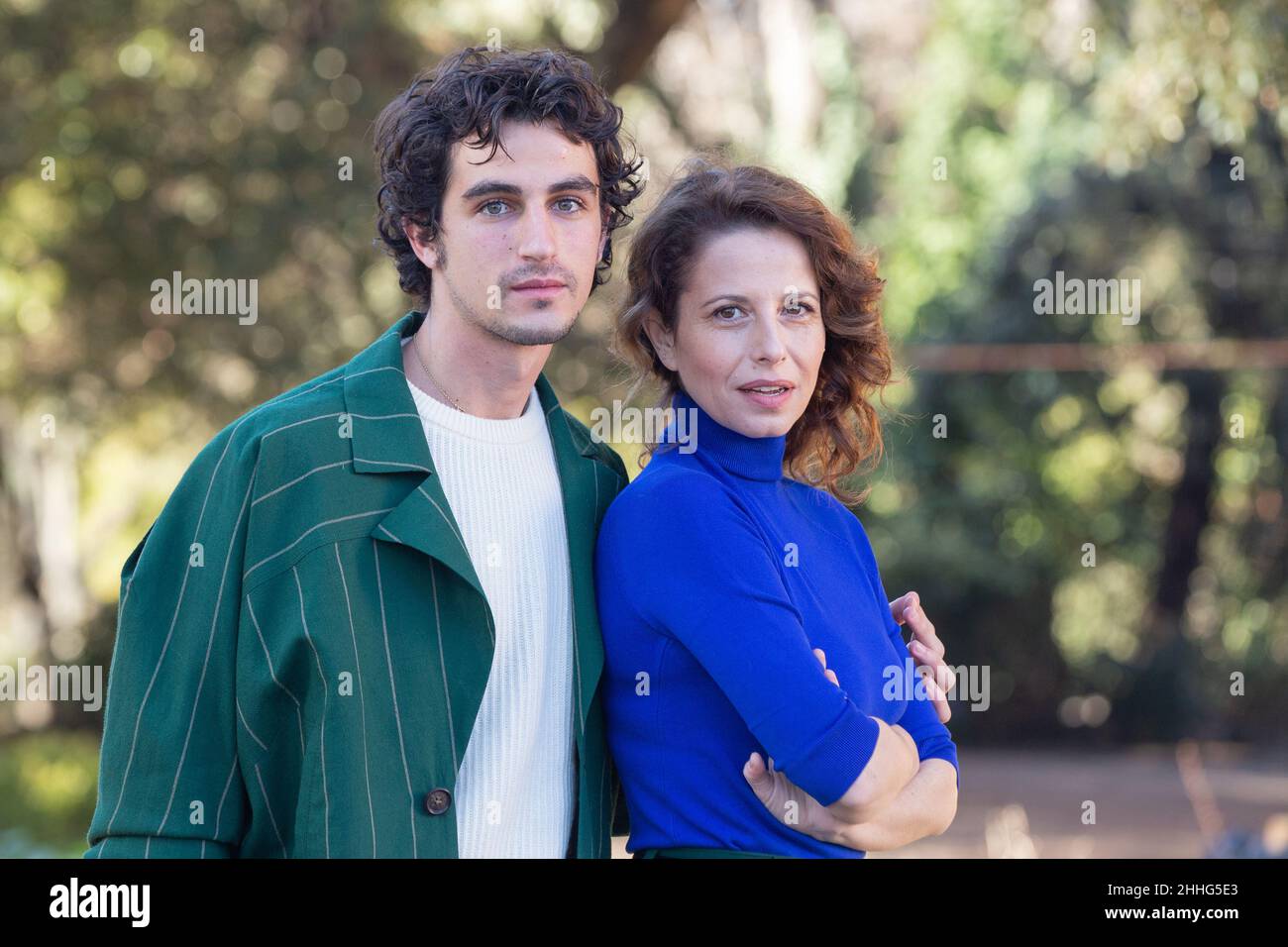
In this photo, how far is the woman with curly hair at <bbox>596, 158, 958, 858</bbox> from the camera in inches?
86.6

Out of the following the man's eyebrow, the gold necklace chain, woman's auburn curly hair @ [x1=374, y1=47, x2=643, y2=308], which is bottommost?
the gold necklace chain

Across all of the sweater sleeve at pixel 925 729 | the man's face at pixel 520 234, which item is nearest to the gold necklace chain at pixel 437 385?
the man's face at pixel 520 234

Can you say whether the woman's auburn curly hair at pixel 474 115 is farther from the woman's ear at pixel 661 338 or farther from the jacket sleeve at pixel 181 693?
the jacket sleeve at pixel 181 693

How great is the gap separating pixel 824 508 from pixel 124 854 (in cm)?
126

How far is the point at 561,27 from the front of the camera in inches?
356

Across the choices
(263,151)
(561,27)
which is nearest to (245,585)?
(263,151)

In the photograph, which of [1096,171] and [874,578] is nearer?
[874,578]

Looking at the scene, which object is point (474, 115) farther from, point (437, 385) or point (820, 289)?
point (820, 289)

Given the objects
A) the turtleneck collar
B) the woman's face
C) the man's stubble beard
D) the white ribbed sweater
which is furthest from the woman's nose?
the white ribbed sweater

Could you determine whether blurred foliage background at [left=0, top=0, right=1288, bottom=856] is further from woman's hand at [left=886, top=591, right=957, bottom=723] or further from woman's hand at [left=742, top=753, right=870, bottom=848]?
woman's hand at [left=742, top=753, right=870, bottom=848]

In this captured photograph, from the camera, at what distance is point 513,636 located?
2.38 meters

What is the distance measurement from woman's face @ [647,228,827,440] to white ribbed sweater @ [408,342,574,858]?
0.33 m

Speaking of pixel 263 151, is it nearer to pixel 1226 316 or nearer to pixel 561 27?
pixel 561 27

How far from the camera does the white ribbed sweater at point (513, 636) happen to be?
2.32 metres
